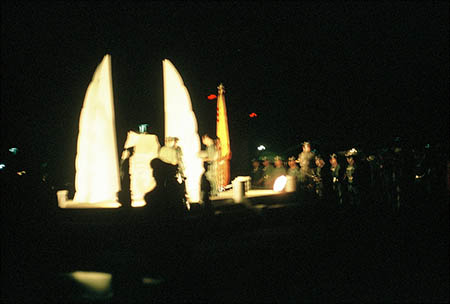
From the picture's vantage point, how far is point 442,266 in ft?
19.7

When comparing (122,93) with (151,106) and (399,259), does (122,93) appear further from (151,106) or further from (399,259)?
(399,259)

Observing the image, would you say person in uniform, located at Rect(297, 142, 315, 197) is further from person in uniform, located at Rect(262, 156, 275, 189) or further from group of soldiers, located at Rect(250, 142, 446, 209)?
person in uniform, located at Rect(262, 156, 275, 189)

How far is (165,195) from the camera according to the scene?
747 centimetres

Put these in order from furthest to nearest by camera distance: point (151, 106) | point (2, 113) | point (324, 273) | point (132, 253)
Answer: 1. point (2, 113)
2. point (151, 106)
3. point (132, 253)
4. point (324, 273)

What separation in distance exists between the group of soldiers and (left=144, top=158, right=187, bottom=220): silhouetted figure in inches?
195

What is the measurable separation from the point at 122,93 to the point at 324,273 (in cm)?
1107

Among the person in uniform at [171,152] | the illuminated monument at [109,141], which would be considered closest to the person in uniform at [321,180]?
the illuminated monument at [109,141]

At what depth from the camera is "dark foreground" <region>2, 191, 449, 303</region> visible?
17.2 feet

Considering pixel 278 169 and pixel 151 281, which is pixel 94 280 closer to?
pixel 151 281

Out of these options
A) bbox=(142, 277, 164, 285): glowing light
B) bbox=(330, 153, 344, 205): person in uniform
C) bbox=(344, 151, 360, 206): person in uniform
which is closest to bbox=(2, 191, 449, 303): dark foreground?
bbox=(142, 277, 164, 285): glowing light

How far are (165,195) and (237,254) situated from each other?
2092 mm

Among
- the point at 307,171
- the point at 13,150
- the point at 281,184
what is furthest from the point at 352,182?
the point at 13,150

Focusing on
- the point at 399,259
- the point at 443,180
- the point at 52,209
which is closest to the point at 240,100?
the point at 443,180

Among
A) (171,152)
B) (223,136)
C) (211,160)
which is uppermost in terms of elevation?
(223,136)
